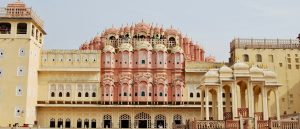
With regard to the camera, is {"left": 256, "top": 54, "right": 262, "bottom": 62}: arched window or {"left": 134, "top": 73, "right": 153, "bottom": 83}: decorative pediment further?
{"left": 256, "top": 54, "right": 262, "bottom": 62}: arched window

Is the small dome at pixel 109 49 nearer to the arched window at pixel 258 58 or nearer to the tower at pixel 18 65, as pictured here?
the tower at pixel 18 65

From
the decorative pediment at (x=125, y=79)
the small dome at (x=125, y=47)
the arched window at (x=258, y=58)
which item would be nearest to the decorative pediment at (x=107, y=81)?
the decorative pediment at (x=125, y=79)

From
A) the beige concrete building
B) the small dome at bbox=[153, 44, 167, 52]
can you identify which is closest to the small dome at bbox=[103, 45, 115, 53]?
the small dome at bbox=[153, 44, 167, 52]

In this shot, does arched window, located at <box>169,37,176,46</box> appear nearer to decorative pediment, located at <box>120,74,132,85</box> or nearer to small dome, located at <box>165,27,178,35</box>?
small dome, located at <box>165,27,178,35</box>

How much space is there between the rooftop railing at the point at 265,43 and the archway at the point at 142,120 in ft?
43.8

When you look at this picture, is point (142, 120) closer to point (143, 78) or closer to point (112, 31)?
point (143, 78)

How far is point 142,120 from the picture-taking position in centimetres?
4984

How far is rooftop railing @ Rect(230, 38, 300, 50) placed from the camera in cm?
5172

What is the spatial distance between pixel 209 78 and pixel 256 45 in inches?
892

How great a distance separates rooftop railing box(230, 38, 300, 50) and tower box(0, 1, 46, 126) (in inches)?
933

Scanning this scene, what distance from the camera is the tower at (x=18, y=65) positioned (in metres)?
45.7

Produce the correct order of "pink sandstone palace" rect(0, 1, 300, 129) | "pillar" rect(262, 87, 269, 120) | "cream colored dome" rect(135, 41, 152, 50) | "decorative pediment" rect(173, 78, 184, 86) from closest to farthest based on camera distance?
"pillar" rect(262, 87, 269, 120) → "pink sandstone palace" rect(0, 1, 300, 129) → "decorative pediment" rect(173, 78, 184, 86) → "cream colored dome" rect(135, 41, 152, 50)

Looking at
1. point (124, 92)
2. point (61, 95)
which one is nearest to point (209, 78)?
point (124, 92)

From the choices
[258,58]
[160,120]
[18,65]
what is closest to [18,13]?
[18,65]
